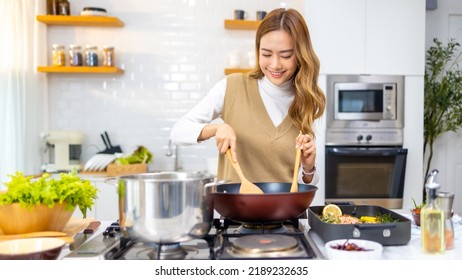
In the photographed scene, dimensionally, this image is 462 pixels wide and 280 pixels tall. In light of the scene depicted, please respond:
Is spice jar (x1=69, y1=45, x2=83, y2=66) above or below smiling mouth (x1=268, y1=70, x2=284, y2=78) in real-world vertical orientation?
above

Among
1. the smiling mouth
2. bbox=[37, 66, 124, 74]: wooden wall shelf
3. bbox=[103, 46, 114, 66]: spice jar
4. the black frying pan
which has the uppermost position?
bbox=[103, 46, 114, 66]: spice jar

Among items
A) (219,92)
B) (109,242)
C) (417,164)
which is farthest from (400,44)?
(109,242)

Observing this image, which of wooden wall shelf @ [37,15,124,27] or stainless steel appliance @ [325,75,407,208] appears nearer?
stainless steel appliance @ [325,75,407,208]

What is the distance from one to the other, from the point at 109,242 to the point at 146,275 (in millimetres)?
220

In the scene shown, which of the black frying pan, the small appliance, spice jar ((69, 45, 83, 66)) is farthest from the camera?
spice jar ((69, 45, 83, 66))

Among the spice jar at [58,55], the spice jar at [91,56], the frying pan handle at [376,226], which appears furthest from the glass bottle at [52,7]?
the frying pan handle at [376,226]

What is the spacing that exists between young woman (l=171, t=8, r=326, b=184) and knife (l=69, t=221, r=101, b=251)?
515 millimetres

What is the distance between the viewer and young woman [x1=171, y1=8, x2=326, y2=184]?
185 cm

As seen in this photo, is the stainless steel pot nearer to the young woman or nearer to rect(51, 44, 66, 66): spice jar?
the young woman

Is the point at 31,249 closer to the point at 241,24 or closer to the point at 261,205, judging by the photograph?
the point at 261,205

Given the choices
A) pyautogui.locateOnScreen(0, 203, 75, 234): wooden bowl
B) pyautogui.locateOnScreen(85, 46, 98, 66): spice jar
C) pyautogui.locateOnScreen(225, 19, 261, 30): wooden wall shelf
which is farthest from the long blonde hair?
pyautogui.locateOnScreen(85, 46, 98, 66): spice jar

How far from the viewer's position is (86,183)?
5.07 feet

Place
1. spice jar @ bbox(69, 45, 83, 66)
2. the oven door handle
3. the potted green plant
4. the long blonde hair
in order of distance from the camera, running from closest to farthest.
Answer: the long blonde hair, the oven door handle, spice jar @ bbox(69, 45, 83, 66), the potted green plant

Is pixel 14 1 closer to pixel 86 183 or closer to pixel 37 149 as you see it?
pixel 37 149
